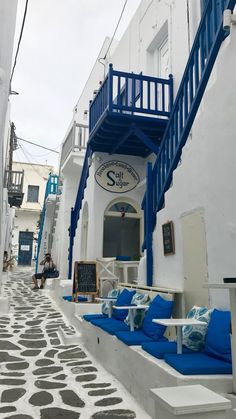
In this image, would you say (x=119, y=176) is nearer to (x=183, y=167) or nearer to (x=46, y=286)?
(x=183, y=167)

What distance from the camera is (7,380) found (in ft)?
12.6

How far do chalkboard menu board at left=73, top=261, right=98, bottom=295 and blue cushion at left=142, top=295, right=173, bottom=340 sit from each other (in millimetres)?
3267

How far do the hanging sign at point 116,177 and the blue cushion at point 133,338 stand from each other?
16.6 ft

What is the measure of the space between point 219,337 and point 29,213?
28.1 meters

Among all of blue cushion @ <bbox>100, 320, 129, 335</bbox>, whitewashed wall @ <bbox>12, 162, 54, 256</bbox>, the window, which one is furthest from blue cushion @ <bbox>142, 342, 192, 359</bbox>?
the window

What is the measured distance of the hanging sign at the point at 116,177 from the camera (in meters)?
8.56

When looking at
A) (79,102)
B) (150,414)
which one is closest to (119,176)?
(150,414)

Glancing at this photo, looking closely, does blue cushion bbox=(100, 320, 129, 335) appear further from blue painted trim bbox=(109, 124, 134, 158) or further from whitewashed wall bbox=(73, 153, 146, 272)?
blue painted trim bbox=(109, 124, 134, 158)

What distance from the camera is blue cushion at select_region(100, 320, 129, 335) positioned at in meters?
4.22

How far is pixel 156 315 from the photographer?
12.9ft

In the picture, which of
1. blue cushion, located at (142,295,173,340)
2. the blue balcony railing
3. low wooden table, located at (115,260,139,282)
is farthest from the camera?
low wooden table, located at (115,260,139,282)

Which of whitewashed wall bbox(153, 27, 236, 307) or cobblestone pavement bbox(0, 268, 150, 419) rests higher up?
whitewashed wall bbox(153, 27, 236, 307)

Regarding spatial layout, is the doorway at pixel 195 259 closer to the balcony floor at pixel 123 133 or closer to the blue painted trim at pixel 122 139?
the balcony floor at pixel 123 133

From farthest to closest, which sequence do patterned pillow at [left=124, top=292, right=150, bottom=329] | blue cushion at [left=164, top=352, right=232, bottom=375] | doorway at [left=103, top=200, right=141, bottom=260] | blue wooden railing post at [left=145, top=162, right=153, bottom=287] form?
1. doorway at [left=103, top=200, right=141, bottom=260]
2. blue wooden railing post at [left=145, top=162, right=153, bottom=287]
3. patterned pillow at [left=124, top=292, right=150, bottom=329]
4. blue cushion at [left=164, top=352, right=232, bottom=375]
